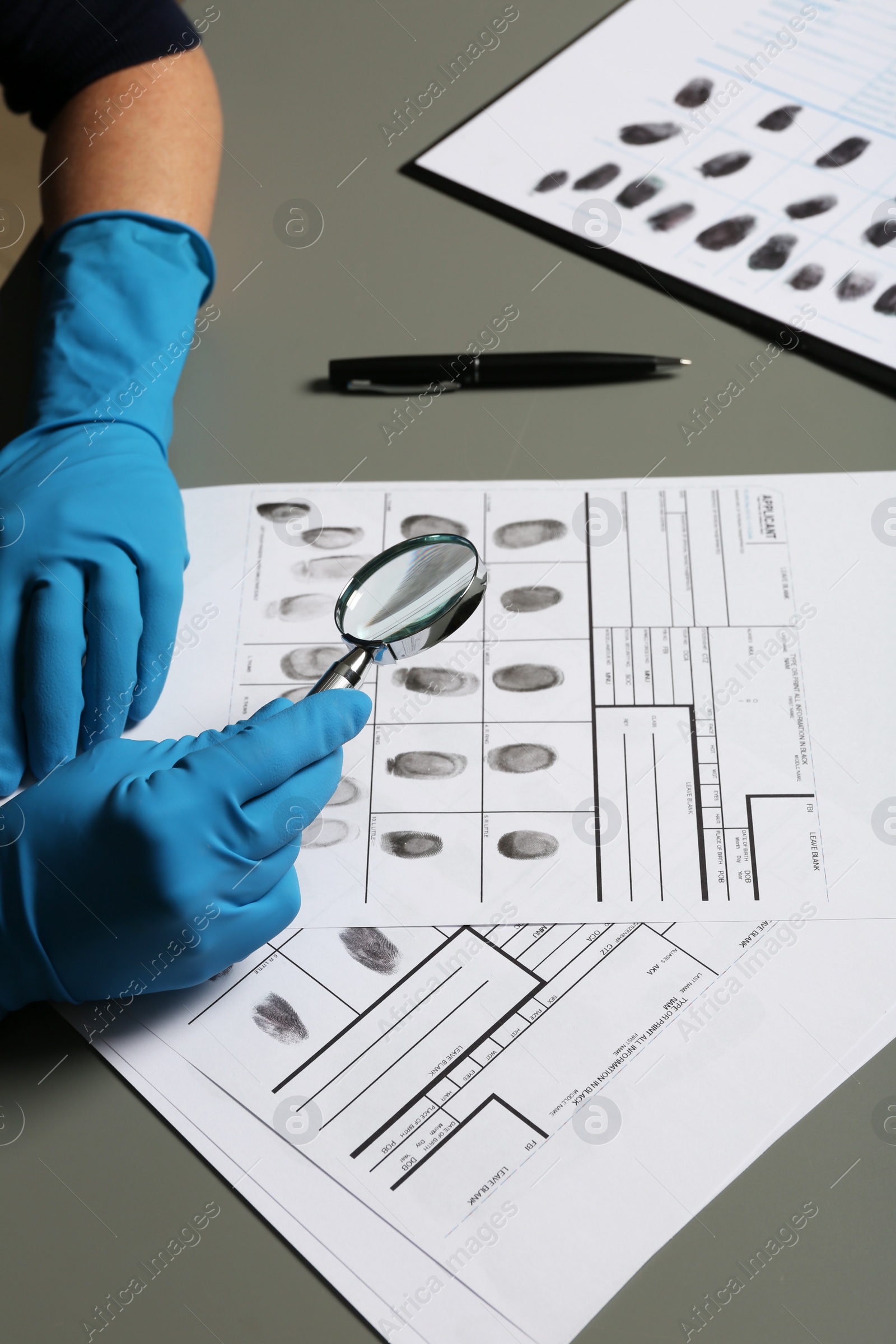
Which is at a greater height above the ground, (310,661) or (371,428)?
(371,428)

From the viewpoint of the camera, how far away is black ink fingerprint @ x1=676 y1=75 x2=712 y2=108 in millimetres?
1174

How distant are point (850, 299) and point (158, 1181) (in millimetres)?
981

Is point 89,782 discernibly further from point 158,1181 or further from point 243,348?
point 243,348

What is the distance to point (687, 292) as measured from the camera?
41.6 inches

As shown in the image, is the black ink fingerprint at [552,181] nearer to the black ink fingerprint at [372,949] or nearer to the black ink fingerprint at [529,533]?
the black ink fingerprint at [529,533]

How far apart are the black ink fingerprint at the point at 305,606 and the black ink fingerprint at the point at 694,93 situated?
2.46ft

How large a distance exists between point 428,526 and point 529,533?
0.30ft

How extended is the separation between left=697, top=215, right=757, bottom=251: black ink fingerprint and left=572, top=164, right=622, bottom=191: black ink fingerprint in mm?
130

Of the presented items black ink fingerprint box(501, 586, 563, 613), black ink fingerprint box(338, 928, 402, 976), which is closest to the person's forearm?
black ink fingerprint box(501, 586, 563, 613)

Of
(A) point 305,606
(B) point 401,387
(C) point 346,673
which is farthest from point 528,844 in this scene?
(B) point 401,387

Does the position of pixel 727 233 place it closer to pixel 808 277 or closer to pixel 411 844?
pixel 808 277

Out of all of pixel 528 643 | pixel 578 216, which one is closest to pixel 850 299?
pixel 578 216

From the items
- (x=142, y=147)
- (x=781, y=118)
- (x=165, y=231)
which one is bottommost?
(x=165, y=231)

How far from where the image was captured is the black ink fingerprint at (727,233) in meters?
1.07
